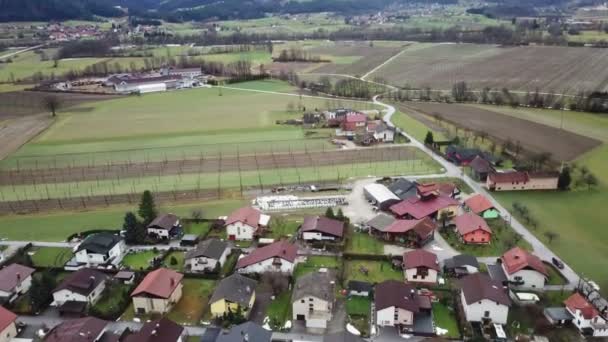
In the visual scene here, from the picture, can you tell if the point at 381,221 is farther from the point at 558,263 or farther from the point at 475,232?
the point at 558,263

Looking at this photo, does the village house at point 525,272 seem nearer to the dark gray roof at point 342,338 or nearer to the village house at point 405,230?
the village house at point 405,230

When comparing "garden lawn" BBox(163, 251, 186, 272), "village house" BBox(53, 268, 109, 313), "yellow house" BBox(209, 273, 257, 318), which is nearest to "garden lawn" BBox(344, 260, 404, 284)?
"yellow house" BBox(209, 273, 257, 318)

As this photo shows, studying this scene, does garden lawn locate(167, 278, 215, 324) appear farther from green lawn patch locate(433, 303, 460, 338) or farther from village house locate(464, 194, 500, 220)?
village house locate(464, 194, 500, 220)

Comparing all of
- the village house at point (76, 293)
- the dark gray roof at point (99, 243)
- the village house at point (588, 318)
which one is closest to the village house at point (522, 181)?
the village house at point (588, 318)

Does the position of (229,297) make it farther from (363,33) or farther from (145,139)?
A: (363,33)

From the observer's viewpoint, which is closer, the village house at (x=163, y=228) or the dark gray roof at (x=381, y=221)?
the village house at (x=163, y=228)

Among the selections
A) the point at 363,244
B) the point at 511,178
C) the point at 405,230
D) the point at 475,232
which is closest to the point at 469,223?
the point at 475,232

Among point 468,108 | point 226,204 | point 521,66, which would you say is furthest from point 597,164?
point 521,66
